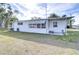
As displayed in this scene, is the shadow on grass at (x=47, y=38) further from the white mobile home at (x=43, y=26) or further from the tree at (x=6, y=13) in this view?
the tree at (x=6, y=13)

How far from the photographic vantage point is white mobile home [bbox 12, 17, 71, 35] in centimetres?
391

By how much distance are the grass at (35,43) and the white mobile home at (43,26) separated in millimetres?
72

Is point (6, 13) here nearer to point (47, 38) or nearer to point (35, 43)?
point (35, 43)

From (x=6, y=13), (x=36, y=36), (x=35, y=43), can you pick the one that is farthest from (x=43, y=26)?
(x=6, y=13)

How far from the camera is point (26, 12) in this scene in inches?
156

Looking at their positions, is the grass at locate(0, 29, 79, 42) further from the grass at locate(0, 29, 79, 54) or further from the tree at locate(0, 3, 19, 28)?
the tree at locate(0, 3, 19, 28)

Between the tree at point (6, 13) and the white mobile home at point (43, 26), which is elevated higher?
the tree at point (6, 13)

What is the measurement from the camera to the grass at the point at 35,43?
391cm

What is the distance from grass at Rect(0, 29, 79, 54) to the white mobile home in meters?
0.07

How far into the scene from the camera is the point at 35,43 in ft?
13.0

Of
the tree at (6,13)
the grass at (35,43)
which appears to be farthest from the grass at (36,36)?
the tree at (6,13)
